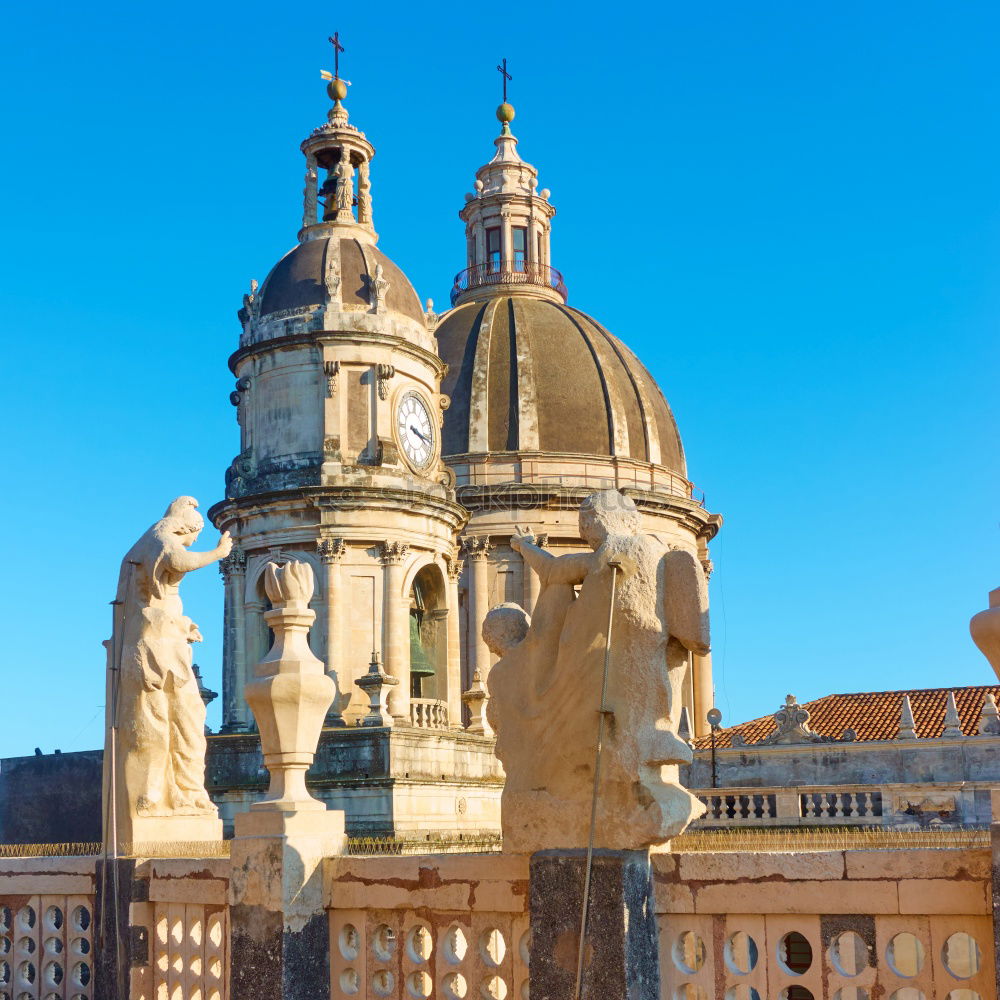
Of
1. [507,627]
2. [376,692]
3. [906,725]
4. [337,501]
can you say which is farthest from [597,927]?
[337,501]

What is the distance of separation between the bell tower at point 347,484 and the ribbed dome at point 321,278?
4cm

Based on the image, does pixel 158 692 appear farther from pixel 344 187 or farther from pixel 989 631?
pixel 344 187

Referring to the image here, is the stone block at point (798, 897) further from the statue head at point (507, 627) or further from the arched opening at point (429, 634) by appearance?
the arched opening at point (429, 634)

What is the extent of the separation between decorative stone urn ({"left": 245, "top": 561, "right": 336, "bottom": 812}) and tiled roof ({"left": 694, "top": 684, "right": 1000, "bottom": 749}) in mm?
26006

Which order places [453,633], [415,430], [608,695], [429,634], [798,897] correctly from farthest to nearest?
[429,634] < [453,633] < [415,430] < [608,695] < [798,897]

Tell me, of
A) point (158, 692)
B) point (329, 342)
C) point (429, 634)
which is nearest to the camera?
point (158, 692)

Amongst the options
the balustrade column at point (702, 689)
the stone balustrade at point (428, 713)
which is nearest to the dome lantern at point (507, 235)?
the balustrade column at point (702, 689)

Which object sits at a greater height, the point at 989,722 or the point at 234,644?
the point at 234,644

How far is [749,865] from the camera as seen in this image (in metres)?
7.91

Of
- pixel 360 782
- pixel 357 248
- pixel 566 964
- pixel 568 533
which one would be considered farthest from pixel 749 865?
pixel 568 533

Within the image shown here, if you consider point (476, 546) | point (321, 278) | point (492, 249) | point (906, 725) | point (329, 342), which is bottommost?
point (906, 725)

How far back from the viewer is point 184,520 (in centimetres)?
1160

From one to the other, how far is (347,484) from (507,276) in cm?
2358

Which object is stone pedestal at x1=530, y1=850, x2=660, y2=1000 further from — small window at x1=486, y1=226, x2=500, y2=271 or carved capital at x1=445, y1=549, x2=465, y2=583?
small window at x1=486, y1=226, x2=500, y2=271
